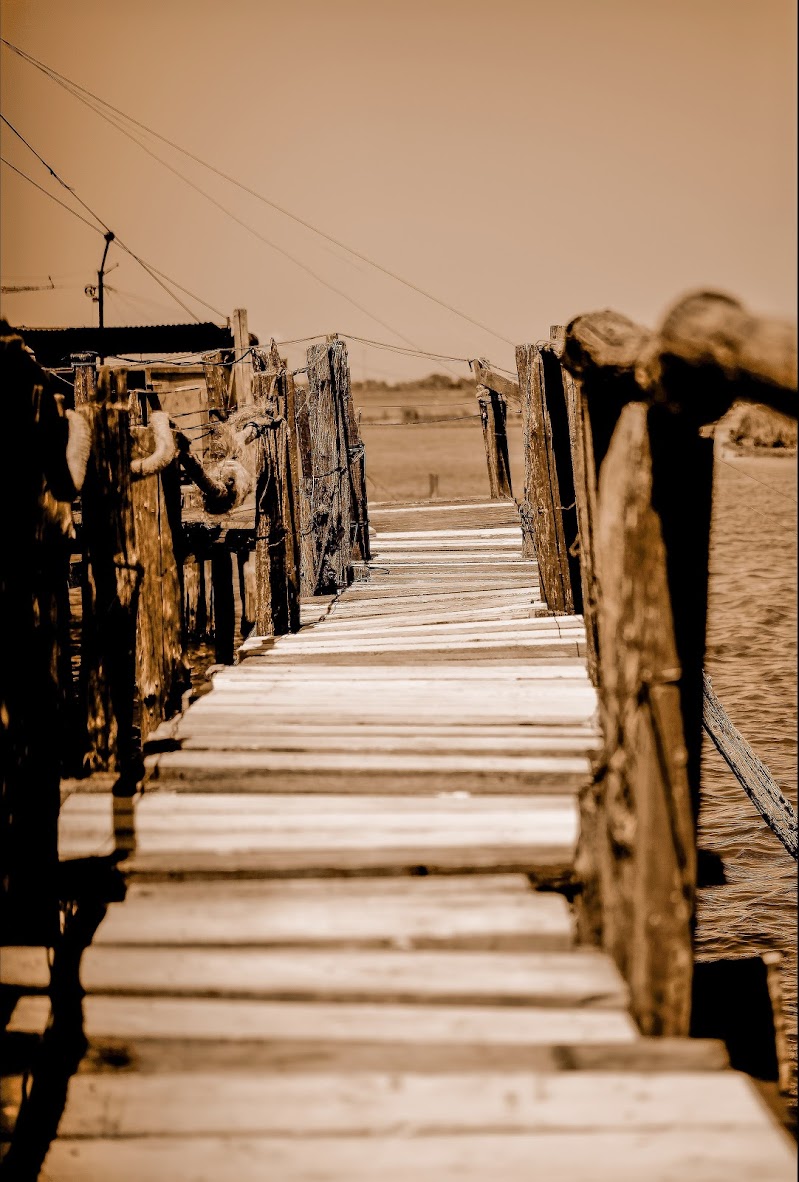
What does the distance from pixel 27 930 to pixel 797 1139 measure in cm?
222

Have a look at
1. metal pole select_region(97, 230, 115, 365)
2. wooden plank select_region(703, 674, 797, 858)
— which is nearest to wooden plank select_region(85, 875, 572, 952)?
wooden plank select_region(703, 674, 797, 858)

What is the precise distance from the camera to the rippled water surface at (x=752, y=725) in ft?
24.3

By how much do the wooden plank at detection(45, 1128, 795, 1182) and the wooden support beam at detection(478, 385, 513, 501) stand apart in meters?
12.7

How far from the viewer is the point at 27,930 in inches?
117

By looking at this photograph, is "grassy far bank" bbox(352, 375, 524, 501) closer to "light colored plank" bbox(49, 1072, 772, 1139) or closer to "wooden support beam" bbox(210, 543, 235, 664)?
"wooden support beam" bbox(210, 543, 235, 664)

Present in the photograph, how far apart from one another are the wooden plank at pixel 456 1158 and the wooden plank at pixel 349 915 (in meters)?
0.68

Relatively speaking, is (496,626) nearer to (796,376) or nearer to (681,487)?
(681,487)

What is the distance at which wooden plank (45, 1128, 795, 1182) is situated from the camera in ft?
6.64

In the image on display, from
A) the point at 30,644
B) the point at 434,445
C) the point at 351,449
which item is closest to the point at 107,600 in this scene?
the point at 30,644

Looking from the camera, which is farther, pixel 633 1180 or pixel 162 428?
pixel 162 428

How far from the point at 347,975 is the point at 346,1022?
6.9 inches

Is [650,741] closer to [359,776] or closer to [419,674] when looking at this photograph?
[359,776]

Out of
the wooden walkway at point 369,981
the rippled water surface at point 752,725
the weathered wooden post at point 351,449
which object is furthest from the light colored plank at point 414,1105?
the weathered wooden post at point 351,449

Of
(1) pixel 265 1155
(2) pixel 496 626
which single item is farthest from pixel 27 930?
(2) pixel 496 626
